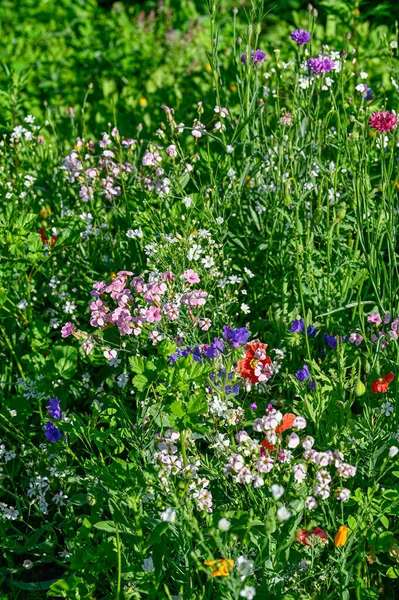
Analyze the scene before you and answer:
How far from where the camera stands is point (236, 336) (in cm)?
192

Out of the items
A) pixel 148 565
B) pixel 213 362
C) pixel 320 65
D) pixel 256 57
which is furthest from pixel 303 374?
pixel 256 57

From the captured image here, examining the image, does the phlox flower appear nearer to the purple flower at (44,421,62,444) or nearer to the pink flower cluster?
the pink flower cluster

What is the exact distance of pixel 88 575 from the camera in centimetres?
181

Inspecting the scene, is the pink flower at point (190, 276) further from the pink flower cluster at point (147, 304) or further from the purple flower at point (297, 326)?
the purple flower at point (297, 326)

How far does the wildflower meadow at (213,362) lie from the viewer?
168 centimetres

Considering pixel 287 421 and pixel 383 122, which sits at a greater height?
pixel 383 122

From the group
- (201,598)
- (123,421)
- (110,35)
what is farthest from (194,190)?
(110,35)

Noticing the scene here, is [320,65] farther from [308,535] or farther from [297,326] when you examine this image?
[308,535]

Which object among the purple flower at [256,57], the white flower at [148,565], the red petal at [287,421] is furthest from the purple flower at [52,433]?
the purple flower at [256,57]

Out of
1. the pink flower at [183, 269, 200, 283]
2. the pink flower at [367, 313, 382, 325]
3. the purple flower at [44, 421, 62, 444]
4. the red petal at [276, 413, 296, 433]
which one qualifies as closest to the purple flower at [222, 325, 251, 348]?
the pink flower at [183, 269, 200, 283]

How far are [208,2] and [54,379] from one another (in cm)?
133

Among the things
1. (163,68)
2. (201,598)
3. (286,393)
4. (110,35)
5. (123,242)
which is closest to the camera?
(201,598)

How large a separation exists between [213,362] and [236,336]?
112 mm

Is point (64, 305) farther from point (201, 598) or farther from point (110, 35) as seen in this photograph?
point (110, 35)
